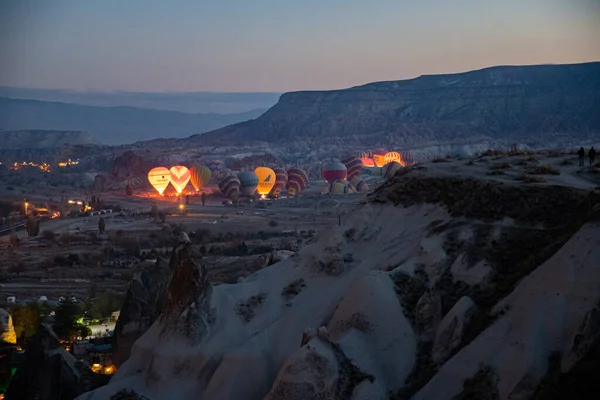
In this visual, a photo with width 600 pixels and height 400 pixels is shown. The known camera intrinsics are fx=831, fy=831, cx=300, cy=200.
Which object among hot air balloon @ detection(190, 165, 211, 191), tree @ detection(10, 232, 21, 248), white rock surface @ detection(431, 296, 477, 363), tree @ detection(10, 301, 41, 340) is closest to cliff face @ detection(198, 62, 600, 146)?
hot air balloon @ detection(190, 165, 211, 191)

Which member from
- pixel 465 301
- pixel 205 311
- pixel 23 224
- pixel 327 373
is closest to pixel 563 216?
pixel 465 301

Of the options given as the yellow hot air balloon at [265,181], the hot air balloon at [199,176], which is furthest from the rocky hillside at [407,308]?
the hot air balloon at [199,176]

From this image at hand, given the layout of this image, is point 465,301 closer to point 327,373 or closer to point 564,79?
point 327,373

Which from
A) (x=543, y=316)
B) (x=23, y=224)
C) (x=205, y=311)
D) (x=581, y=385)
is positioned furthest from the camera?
(x=23, y=224)

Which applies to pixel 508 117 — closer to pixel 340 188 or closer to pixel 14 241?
pixel 340 188

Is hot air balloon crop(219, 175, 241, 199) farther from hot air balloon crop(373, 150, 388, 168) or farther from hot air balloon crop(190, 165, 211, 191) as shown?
hot air balloon crop(373, 150, 388, 168)

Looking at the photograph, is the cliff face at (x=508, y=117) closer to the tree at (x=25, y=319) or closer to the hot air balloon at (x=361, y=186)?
the hot air balloon at (x=361, y=186)

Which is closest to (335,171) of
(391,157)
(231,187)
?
(231,187)
